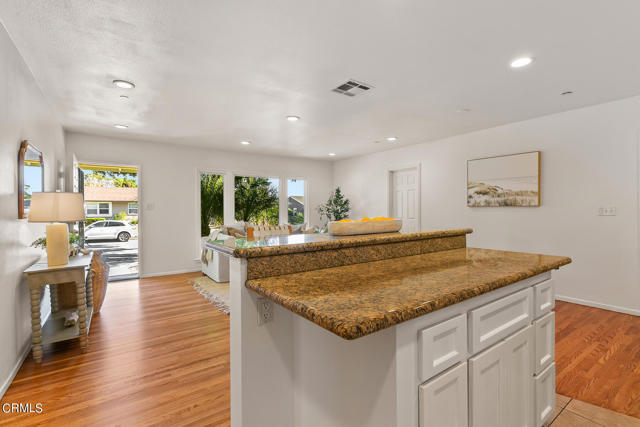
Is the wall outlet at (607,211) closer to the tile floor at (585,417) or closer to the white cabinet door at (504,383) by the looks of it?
the tile floor at (585,417)

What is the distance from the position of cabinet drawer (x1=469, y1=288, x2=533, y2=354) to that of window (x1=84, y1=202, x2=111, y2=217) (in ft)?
24.8

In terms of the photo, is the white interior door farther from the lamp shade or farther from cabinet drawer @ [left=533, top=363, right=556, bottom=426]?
the lamp shade

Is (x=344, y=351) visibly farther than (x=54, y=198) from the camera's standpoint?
No

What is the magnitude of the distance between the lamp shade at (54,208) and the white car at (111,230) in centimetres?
478

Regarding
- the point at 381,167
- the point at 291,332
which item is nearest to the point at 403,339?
the point at 291,332

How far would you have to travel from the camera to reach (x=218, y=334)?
9.24 feet

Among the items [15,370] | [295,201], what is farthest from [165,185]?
[15,370]

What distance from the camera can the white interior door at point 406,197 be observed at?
5.54m

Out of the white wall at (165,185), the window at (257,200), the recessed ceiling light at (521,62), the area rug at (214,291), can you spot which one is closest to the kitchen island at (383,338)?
the recessed ceiling light at (521,62)

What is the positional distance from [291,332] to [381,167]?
5237mm

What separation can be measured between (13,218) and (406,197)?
17.4 feet

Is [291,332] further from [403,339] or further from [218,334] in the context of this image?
[218,334]

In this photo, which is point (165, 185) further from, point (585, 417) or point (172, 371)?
point (585, 417)

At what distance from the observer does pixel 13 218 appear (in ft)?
7.13
